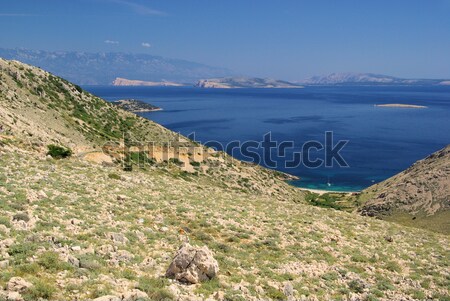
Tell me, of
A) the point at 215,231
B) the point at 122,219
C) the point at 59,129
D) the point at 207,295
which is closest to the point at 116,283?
the point at 207,295

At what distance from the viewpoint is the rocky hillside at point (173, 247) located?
36.4 ft

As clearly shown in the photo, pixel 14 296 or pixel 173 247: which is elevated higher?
pixel 14 296

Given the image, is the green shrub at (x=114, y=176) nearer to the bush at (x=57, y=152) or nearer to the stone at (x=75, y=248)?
the bush at (x=57, y=152)

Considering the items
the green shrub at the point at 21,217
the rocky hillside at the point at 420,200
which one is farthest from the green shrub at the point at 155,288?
the rocky hillside at the point at 420,200

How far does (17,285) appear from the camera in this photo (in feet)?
30.5

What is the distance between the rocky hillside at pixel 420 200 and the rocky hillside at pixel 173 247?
2866 cm

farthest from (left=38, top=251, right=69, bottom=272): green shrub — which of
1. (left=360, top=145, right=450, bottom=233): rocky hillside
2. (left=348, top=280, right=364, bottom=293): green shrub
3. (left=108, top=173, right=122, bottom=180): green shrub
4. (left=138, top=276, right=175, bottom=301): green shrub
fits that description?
(left=360, top=145, right=450, bottom=233): rocky hillside

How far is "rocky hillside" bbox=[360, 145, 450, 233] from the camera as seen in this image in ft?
171

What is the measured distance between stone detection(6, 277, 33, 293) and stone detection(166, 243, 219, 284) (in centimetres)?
436

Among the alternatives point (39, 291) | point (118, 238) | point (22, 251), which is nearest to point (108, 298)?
point (39, 291)

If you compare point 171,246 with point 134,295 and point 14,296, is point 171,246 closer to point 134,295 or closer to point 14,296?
point 134,295

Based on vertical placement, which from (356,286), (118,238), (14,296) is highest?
(14,296)

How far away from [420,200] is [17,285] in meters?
60.0

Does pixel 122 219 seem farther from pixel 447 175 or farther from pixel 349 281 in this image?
pixel 447 175
